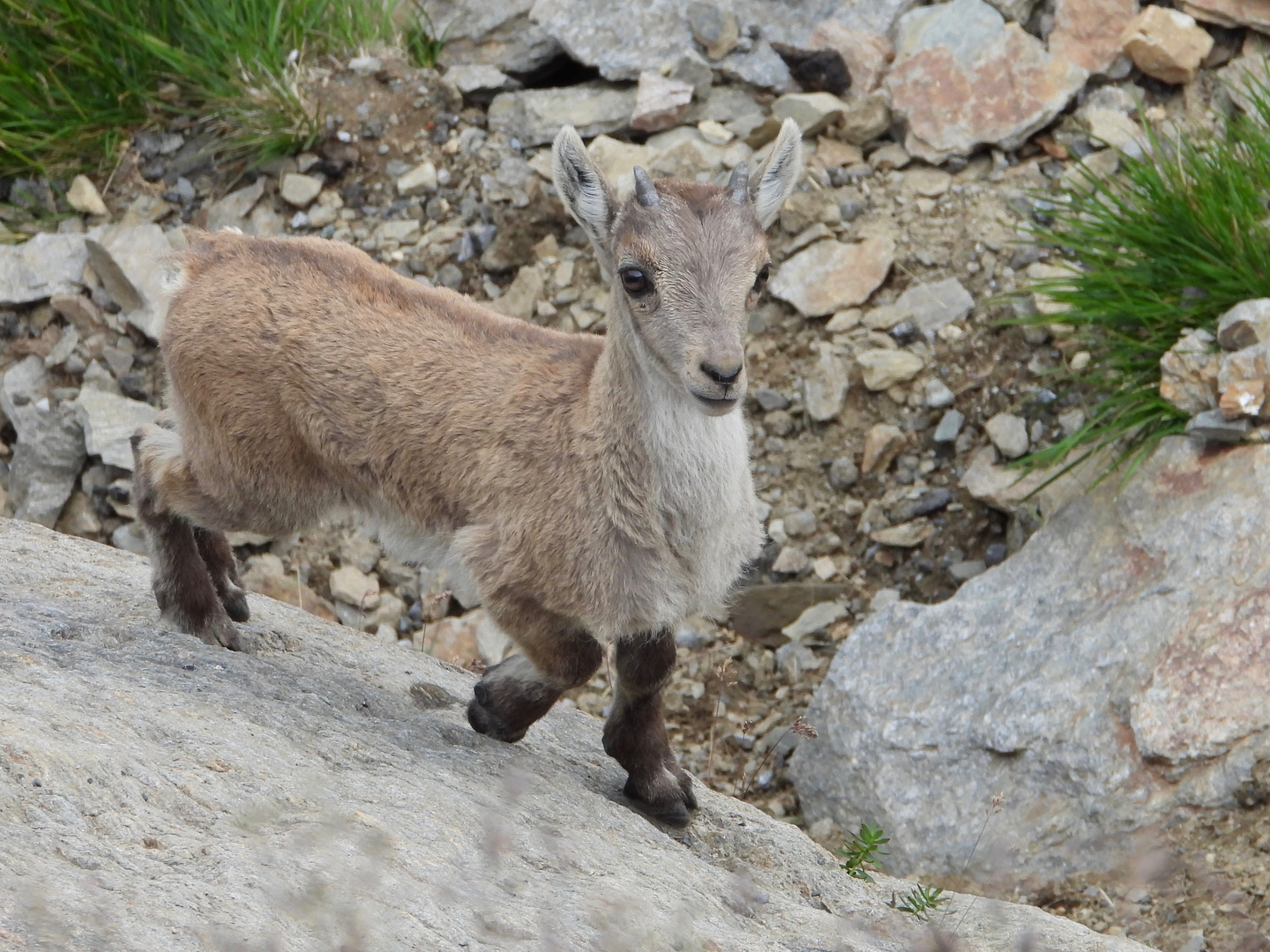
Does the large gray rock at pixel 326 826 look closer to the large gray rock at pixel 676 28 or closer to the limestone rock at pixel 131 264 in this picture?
the limestone rock at pixel 131 264

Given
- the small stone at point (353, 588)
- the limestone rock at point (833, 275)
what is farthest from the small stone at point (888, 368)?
the small stone at point (353, 588)

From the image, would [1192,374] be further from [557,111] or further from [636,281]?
[557,111]

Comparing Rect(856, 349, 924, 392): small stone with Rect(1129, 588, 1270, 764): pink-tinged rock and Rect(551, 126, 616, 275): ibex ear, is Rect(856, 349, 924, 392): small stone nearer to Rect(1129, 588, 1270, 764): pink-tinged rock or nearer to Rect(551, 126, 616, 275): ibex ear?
Rect(1129, 588, 1270, 764): pink-tinged rock

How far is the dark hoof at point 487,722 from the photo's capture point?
5.37 metres

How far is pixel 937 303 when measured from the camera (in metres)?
8.07

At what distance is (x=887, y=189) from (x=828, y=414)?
1488 millimetres

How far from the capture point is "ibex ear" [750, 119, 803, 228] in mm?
5227

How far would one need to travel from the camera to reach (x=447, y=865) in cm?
403

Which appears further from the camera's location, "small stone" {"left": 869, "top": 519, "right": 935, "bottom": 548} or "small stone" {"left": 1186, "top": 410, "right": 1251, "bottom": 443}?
"small stone" {"left": 869, "top": 519, "right": 935, "bottom": 548}

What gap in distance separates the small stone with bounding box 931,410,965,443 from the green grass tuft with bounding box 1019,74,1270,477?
0.62 m

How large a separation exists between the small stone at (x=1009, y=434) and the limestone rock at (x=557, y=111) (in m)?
2.96

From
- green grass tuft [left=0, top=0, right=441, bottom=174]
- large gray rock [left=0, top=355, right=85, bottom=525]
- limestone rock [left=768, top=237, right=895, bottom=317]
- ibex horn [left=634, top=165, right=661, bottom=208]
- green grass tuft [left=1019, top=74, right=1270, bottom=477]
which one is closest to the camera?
ibex horn [left=634, top=165, right=661, bottom=208]

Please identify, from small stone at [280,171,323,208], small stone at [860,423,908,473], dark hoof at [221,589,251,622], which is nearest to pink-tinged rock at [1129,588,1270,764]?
small stone at [860,423,908,473]

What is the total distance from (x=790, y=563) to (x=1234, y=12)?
3.90m
